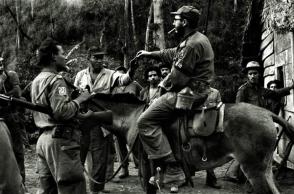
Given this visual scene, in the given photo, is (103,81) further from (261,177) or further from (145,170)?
(261,177)

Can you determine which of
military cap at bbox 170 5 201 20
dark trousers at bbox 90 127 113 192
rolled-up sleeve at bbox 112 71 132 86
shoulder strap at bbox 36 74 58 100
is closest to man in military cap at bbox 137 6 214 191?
military cap at bbox 170 5 201 20

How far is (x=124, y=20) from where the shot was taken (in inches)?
731

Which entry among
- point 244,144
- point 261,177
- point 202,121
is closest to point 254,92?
point 244,144

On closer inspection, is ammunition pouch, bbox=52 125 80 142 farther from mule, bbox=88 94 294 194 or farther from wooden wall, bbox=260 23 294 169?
wooden wall, bbox=260 23 294 169

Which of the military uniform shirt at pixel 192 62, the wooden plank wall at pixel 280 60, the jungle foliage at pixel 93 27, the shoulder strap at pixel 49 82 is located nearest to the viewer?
the shoulder strap at pixel 49 82

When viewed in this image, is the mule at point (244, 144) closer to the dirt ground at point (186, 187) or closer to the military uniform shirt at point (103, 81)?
the military uniform shirt at point (103, 81)

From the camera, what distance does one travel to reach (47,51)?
197 inches

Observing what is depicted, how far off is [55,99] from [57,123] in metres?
0.34

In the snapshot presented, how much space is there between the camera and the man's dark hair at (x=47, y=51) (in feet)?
16.4

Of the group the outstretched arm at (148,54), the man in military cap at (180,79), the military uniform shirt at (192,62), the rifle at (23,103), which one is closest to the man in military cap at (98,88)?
the outstretched arm at (148,54)

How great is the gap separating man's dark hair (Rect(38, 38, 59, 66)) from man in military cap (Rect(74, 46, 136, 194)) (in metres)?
2.53

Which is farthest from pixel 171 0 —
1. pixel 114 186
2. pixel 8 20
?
pixel 114 186

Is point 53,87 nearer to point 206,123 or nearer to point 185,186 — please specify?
point 206,123

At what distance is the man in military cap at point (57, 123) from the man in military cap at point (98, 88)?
252cm
